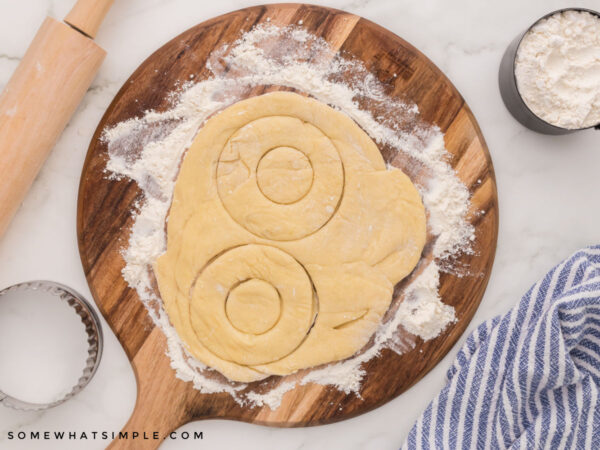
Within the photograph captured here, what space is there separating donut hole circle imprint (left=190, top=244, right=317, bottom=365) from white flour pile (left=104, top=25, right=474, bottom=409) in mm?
83

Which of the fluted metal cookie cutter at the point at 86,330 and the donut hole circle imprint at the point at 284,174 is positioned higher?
the donut hole circle imprint at the point at 284,174

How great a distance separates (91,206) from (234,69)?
0.44 meters

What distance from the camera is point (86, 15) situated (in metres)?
1.01

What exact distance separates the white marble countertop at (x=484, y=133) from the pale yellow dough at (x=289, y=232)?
21 centimetres

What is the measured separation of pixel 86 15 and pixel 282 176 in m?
0.52

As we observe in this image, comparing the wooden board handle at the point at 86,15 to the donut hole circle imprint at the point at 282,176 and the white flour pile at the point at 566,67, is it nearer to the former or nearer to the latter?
the donut hole circle imprint at the point at 282,176

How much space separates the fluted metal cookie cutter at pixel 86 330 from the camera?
1060 mm

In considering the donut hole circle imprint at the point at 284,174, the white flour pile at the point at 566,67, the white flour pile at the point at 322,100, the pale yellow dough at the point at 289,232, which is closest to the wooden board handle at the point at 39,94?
the white flour pile at the point at 322,100

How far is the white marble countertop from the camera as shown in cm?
112

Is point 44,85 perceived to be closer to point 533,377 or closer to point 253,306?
point 253,306

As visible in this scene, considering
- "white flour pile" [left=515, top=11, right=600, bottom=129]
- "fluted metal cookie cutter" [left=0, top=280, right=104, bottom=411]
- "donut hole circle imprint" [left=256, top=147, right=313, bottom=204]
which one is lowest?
"fluted metal cookie cutter" [left=0, top=280, right=104, bottom=411]

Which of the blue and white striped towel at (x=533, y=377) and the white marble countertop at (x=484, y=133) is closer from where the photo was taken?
the blue and white striped towel at (x=533, y=377)

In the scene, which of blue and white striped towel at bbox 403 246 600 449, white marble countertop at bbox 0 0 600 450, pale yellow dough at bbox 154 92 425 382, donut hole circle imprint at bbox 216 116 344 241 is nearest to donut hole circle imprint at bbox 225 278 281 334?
pale yellow dough at bbox 154 92 425 382

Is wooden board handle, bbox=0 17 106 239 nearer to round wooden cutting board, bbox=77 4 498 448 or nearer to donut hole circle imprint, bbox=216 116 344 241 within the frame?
round wooden cutting board, bbox=77 4 498 448
